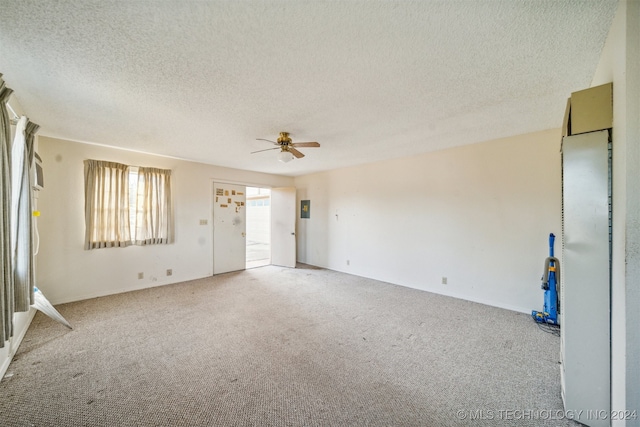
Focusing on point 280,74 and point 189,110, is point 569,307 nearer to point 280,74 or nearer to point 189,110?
point 280,74

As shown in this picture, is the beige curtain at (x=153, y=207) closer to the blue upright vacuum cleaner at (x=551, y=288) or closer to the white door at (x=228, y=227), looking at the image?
the white door at (x=228, y=227)

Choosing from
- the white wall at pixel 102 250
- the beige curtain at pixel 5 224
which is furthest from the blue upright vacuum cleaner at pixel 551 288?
the white wall at pixel 102 250

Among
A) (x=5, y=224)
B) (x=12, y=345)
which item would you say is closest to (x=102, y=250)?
(x=12, y=345)

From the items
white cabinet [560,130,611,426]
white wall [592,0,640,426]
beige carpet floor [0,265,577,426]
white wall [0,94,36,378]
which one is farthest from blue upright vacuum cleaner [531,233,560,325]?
white wall [0,94,36,378]

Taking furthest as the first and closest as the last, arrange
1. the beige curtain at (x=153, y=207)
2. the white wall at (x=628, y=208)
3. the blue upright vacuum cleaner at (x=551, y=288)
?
the beige curtain at (x=153, y=207) < the blue upright vacuum cleaner at (x=551, y=288) < the white wall at (x=628, y=208)

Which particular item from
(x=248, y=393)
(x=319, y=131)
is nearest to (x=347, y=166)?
(x=319, y=131)

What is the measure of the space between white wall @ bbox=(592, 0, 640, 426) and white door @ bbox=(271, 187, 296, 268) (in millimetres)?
5256

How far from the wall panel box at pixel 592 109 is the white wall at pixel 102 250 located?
5.45 m

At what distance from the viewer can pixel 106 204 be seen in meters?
3.85

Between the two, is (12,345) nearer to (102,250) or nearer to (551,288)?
(102,250)

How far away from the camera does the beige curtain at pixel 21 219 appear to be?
6.69 ft

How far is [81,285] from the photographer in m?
3.71

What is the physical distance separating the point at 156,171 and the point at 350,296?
415cm

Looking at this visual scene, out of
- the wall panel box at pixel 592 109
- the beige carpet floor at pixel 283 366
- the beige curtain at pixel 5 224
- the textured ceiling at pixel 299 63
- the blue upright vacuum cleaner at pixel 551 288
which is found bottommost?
the beige carpet floor at pixel 283 366
